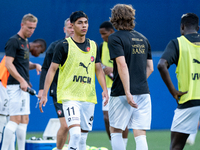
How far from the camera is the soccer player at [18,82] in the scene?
5316 mm

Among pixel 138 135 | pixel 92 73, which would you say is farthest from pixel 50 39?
pixel 138 135

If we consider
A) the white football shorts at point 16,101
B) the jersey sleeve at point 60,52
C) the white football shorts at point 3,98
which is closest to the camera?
the jersey sleeve at point 60,52

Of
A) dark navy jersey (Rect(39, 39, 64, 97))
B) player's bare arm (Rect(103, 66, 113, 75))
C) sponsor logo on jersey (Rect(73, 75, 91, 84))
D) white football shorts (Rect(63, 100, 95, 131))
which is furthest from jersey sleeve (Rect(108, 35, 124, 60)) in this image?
player's bare arm (Rect(103, 66, 113, 75))

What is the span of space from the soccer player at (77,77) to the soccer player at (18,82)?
122 cm

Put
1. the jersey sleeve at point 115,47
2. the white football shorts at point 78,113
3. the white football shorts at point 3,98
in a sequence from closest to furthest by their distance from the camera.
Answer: the jersey sleeve at point 115,47, the white football shorts at point 78,113, the white football shorts at point 3,98

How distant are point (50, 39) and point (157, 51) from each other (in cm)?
295

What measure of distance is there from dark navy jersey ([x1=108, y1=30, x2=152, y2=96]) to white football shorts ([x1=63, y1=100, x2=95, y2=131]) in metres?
0.45

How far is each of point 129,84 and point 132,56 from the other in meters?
0.33

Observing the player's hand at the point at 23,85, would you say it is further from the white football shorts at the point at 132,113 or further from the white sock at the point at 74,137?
the white football shorts at the point at 132,113

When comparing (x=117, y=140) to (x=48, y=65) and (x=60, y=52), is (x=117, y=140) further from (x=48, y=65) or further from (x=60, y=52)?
(x=48, y=65)

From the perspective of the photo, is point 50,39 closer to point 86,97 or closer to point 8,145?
point 8,145

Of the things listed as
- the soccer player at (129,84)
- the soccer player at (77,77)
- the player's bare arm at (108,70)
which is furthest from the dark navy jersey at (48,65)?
the soccer player at (129,84)

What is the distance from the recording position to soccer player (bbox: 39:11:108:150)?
13.9ft

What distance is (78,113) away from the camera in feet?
13.8
